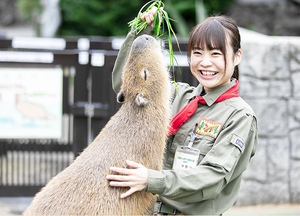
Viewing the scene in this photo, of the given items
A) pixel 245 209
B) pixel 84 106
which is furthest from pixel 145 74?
pixel 245 209

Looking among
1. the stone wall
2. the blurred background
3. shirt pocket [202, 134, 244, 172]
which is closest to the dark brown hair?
shirt pocket [202, 134, 244, 172]

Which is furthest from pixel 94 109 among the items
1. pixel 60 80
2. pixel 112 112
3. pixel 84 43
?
pixel 84 43

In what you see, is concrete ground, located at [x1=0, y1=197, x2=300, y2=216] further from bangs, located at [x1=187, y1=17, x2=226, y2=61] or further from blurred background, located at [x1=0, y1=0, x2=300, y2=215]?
bangs, located at [x1=187, y1=17, x2=226, y2=61]

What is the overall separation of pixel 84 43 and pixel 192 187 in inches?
165

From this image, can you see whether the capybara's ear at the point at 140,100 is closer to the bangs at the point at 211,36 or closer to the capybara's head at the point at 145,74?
the capybara's head at the point at 145,74

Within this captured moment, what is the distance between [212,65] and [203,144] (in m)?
0.45

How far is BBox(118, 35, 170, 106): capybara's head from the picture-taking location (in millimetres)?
2412

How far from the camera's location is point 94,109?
18.2ft

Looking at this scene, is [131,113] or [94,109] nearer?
[131,113]

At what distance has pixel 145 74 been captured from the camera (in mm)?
2443

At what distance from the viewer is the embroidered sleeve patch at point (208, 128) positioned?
2.17 meters

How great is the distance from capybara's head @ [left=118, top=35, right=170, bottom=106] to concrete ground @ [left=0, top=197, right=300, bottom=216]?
3.06 meters

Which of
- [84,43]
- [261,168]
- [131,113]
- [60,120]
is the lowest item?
[261,168]

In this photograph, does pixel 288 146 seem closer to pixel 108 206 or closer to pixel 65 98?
pixel 65 98
